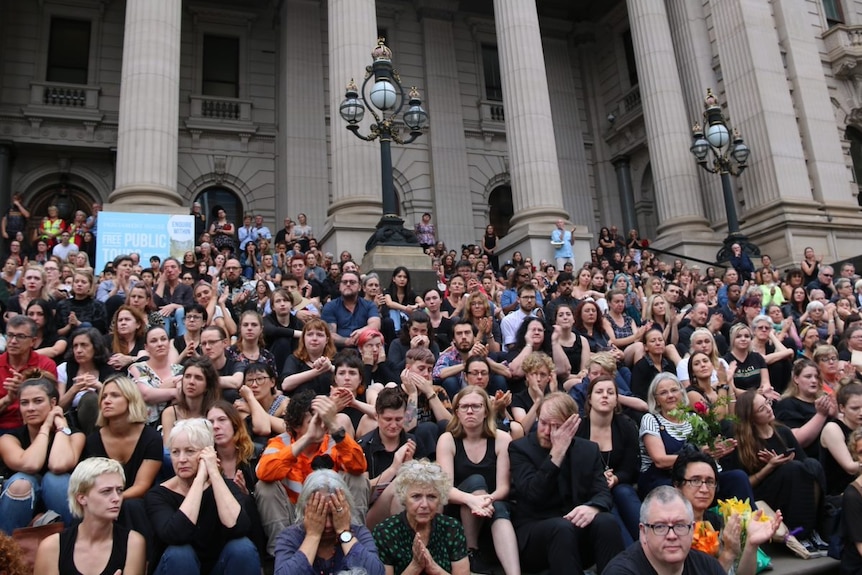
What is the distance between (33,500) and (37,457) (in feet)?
0.93

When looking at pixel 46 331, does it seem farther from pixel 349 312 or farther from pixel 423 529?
pixel 423 529

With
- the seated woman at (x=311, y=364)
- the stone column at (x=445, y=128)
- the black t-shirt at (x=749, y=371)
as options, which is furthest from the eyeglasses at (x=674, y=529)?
the stone column at (x=445, y=128)

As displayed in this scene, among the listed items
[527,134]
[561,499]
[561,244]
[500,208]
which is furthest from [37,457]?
[500,208]

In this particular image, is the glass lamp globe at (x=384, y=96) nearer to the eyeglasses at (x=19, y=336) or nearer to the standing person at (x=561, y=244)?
the standing person at (x=561, y=244)

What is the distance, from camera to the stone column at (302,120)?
70.0 ft

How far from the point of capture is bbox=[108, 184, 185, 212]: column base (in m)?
14.1

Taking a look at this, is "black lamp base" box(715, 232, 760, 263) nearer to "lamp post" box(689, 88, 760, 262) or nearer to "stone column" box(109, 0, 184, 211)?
"lamp post" box(689, 88, 760, 262)

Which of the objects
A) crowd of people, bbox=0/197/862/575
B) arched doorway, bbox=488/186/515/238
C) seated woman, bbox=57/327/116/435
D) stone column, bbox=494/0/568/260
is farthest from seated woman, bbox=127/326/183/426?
arched doorway, bbox=488/186/515/238

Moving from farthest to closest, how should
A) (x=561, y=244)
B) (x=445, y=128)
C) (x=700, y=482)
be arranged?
(x=445, y=128), (x=561, y=244), (x=700, y=482)

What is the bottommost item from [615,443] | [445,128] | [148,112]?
[615,443]

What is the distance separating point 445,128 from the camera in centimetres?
2378

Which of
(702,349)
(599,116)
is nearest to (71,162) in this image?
(599,116)

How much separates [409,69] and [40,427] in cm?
2080

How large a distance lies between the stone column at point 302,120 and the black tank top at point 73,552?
17.1 meters
